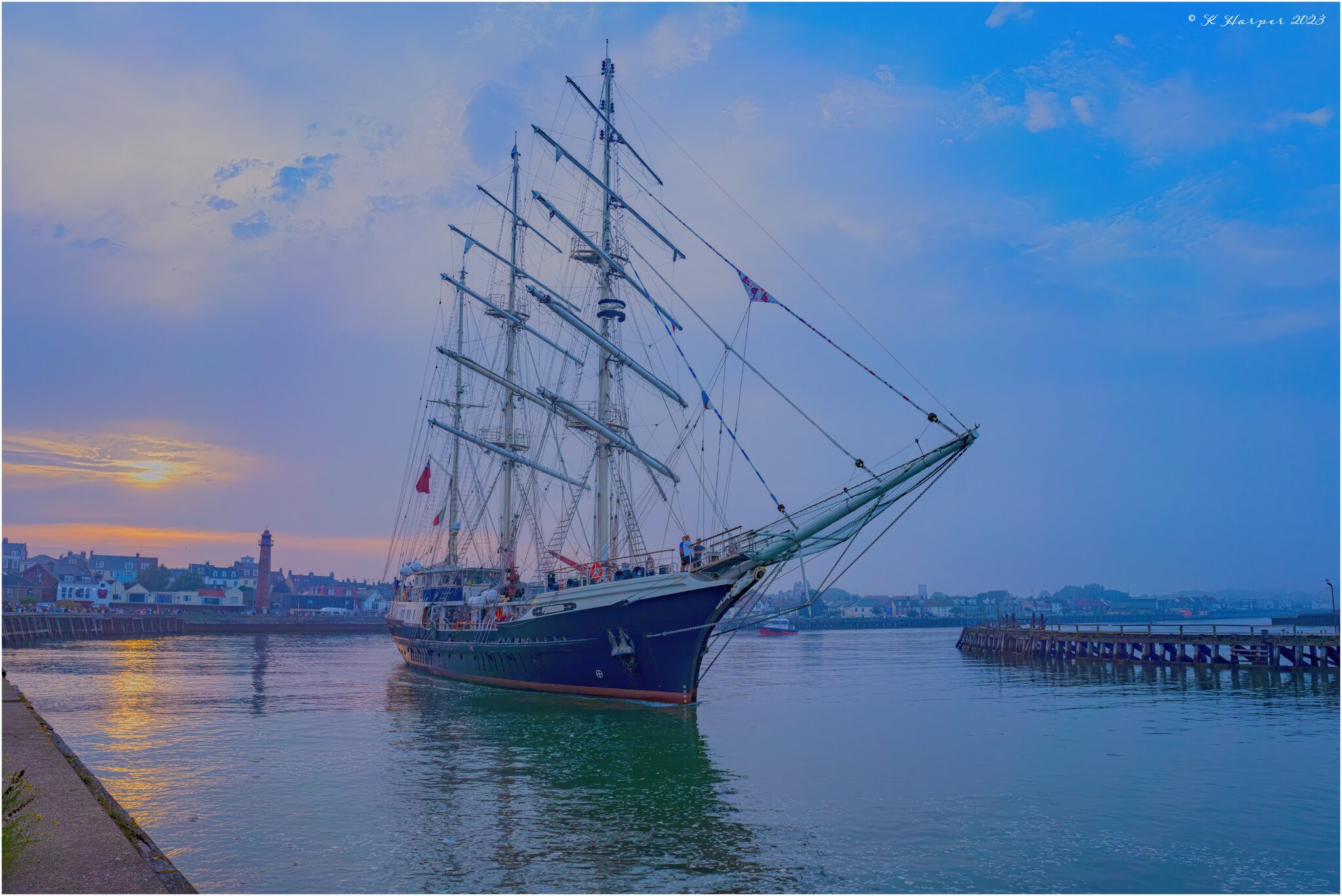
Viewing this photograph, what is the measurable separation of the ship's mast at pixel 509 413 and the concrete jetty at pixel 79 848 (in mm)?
42145

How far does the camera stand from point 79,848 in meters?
11.7

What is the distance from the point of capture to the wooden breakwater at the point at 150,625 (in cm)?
10131

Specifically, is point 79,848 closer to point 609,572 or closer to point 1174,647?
point 609,572

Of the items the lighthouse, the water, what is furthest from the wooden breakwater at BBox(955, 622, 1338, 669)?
the lighthouse

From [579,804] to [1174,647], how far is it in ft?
187

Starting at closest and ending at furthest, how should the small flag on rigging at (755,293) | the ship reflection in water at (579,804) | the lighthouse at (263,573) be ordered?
1. the ship reflection in water at (579,804)
2. the small flag on rigging at (755,293)
3. the lighthouse at (263,573)

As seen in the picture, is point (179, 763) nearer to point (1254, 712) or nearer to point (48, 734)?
point (48, 734)

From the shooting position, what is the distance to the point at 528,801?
2039cm

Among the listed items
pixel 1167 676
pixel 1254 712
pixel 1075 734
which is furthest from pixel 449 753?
pixel 1167 676

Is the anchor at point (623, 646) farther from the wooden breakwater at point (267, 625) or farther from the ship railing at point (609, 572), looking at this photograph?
the wooden breakwater at point (267, 625)

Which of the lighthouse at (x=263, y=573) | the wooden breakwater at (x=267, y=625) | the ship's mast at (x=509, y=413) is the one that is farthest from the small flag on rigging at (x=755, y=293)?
the lighthouse at (x=263, y=573)

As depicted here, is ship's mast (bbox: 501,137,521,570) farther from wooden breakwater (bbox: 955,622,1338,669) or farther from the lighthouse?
the lighthouse

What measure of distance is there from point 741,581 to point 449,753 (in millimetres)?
12809

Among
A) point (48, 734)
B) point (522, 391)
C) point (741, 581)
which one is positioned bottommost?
point (48, 734)
